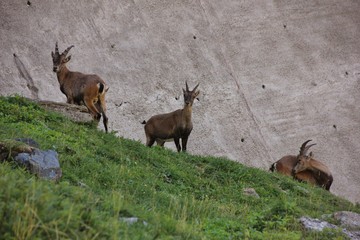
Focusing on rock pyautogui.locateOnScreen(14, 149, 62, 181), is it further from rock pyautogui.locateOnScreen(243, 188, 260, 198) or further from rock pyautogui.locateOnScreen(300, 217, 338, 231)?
rock pyautogui.locateOnScreen(243, 188, 260, 198)

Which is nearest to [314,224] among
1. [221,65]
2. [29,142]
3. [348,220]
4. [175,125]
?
[348,220]

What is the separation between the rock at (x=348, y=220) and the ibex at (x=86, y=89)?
612cm

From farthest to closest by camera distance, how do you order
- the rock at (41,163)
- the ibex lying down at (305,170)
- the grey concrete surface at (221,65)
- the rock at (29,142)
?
the grey concrete surface at (221,65) → the ibex lying down at (305,170) → the rock at (29,142) → the rock at (41,163)

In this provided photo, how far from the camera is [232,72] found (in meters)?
19.8

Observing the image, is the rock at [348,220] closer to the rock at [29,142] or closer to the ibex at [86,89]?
the rock at [29,142]

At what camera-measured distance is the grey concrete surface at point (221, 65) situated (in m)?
17.1

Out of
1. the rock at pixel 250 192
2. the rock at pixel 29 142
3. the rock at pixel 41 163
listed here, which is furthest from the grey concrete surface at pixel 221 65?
the rock at pixel 41 163

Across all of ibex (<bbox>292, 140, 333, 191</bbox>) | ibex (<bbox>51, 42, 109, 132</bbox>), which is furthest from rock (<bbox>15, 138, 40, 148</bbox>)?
ibex (<bbox>292, 140, 333, 191</bbox>)

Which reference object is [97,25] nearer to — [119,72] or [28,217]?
[119,72]

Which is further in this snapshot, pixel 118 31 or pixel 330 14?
pixel 330 14

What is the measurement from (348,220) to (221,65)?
1215cm

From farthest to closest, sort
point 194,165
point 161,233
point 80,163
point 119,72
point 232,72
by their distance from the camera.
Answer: point 232,72 < point 119,72 < point 194,165 < point 80,163 < point 161,233

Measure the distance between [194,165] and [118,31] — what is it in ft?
26.4

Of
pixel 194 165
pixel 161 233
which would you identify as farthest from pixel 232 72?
pixel 161 233
